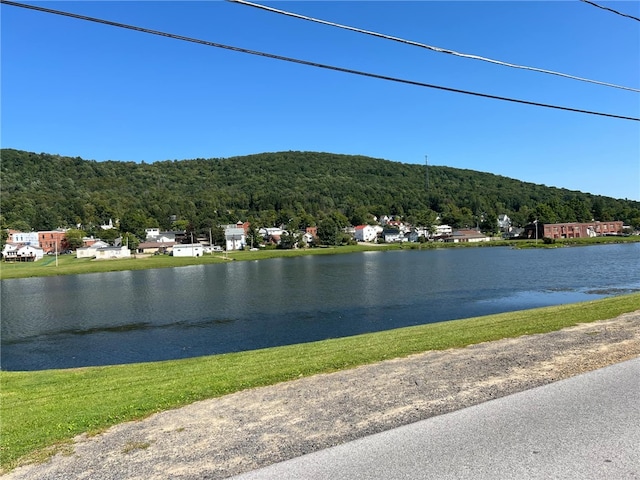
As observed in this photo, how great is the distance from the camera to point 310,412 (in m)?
6.43

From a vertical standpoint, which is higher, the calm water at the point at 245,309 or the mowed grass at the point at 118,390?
the mowed grass at the point at 118,390

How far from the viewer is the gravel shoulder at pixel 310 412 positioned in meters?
5.16

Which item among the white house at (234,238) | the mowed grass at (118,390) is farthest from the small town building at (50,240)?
the mowed grass at (118,390)

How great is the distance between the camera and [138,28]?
6.85 metres

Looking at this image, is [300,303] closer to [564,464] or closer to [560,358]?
[560,358]

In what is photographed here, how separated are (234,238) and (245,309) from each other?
367ft

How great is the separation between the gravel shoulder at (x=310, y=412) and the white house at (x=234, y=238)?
135520 mm

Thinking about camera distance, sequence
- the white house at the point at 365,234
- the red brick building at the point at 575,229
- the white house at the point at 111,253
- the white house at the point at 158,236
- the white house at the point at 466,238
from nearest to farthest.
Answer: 1. the white house at the point at 111,253
2. the white house at the point at 158,236
3. the red brick building at the point at 575,229
4. the white house at the point at 466,238
5. the white house at the point at 365,234

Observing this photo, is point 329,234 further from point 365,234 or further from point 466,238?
point 466,238

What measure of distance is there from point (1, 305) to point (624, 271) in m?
61.8

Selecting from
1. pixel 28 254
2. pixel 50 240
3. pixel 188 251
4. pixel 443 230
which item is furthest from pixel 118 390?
pixel 443 230

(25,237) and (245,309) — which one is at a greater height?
(25,237)

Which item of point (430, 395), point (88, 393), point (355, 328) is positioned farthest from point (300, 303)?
point (430, 395)

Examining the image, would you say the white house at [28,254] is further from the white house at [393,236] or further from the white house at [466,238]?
the white house at [466,238]
